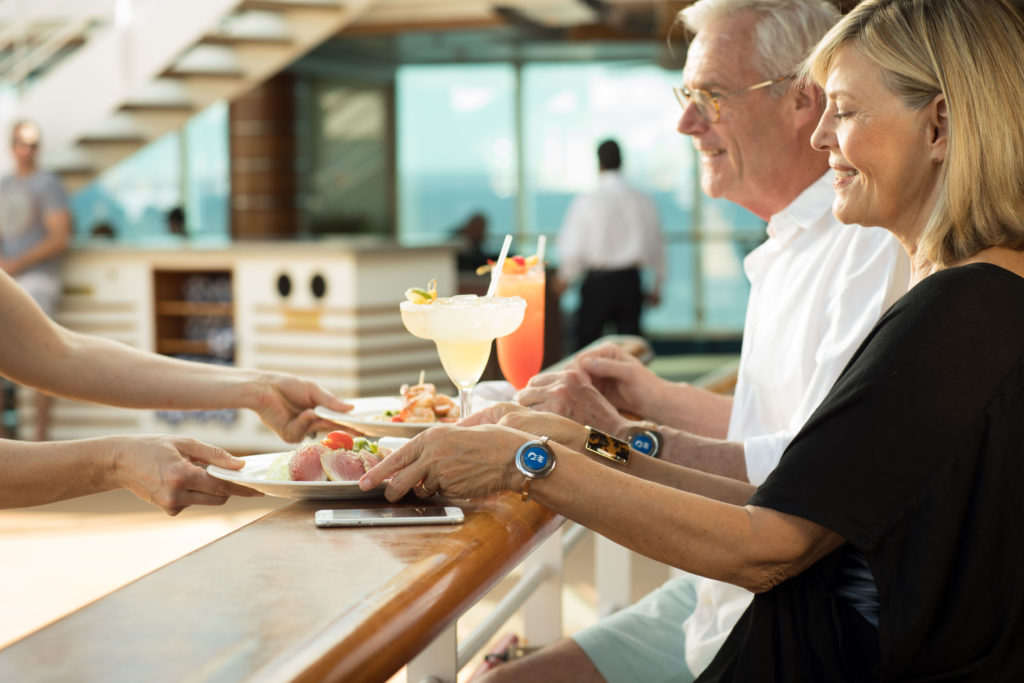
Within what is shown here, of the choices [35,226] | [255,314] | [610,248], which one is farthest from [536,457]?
[610,248]

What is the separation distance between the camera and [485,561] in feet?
3.30

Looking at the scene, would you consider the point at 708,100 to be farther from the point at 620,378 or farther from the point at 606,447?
the point at 606,447

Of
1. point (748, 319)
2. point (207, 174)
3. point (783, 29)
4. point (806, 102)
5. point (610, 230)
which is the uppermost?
point (207, 174)

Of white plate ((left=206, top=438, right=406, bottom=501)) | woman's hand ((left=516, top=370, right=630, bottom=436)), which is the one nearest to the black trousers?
woman's hand ((left=516, top=370, right=630, bottom=436))

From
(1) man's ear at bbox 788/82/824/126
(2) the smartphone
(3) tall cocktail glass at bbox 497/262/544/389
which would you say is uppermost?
(1) man's ear at bbox 788/82/824/126

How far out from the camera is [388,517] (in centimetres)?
110

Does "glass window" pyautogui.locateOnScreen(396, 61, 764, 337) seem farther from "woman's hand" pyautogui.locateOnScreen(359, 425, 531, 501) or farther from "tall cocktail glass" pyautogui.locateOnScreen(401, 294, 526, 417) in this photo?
"woman's hand" pyautogui.locateOnScreen(359, 425, 531, 501)

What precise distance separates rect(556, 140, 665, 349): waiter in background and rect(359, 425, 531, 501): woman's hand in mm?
6342

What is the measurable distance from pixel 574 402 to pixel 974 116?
0.69m

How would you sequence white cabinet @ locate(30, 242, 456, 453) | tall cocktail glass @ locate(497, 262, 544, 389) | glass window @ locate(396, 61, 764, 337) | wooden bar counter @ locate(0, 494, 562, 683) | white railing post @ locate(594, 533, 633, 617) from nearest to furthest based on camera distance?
wooden bar counter @ locate(0, 494, 562, 683) < tall cocktail glass @ locate(497, 262, 544, 389) < white railing post @ locate(594, 533, 633, 617) < white cabinet @ locate(30, 242, 456, 453) < glass window @ locate(396, 61, 764, 337)

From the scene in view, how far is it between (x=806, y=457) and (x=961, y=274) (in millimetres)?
246

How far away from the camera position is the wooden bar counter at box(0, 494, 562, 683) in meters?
0.74

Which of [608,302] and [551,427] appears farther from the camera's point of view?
[608,302]

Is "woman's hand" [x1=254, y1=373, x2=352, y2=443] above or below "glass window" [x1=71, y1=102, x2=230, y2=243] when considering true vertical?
below
